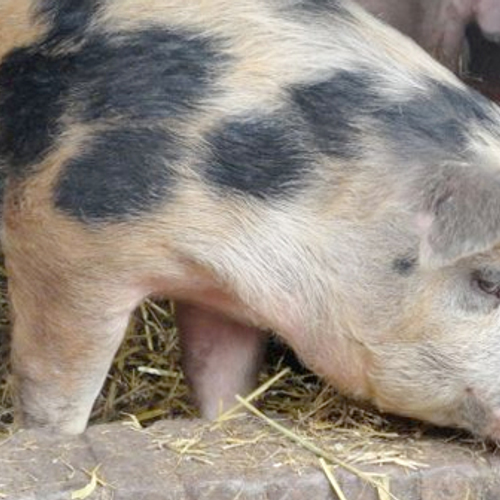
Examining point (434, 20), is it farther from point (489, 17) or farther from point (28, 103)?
point (28, 103)

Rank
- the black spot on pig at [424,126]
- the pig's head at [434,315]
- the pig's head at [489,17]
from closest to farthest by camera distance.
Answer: the pig's head at [434,315], the black spot on pig at [424,126], the pig's head at [489,17]

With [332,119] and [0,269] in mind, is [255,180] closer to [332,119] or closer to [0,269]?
[332,119]

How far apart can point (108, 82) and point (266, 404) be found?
4.49 feet

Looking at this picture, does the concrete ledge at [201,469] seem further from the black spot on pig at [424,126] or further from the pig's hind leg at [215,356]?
the black spot on pig at [424,126]

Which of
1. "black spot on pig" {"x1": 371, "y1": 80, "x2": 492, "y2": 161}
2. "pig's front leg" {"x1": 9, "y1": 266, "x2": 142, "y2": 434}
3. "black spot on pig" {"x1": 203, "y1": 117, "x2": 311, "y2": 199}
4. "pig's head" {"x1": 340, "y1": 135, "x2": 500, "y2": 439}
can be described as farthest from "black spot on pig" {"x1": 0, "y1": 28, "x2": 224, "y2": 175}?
"pig's head" {"x1": 340, "y1": 135, "x2": 500, "y2": 439}

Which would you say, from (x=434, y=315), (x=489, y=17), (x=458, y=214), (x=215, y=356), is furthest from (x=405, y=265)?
(x=489, y=17)

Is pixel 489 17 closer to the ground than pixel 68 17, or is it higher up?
closer to the ground

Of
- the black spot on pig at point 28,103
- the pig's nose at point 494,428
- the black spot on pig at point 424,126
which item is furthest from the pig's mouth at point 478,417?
the black spot on pig at point 28,103

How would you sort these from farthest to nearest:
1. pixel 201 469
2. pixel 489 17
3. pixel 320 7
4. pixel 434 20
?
pixel 434 20 < pixel 489 17 < pixel 320 7 < pixel 201 469

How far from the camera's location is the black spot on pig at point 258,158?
188 inches

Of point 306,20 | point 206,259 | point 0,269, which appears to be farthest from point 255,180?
point 0,269

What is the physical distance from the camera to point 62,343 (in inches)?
196

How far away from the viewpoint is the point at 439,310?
487cm

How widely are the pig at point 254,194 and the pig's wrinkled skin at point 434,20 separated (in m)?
1.63
